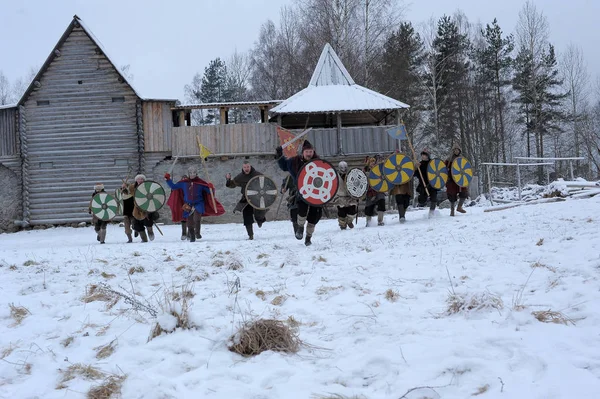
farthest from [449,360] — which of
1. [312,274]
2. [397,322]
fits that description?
[312,274]

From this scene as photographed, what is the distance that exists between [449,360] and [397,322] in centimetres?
79

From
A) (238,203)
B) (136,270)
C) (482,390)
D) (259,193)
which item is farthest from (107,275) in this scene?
(259,193)

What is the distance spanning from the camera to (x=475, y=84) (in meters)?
33.2

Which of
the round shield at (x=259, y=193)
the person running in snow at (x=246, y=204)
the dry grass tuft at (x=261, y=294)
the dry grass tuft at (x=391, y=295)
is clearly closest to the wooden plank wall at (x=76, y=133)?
the person running in snow at (x=246, y=204)

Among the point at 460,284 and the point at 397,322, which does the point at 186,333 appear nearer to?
the point at 397,322

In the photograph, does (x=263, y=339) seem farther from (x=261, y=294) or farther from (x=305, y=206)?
(x=305, y=206)

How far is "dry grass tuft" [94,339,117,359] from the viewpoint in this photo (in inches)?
122

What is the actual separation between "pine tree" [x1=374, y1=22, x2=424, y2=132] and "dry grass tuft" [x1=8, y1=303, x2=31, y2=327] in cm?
2617

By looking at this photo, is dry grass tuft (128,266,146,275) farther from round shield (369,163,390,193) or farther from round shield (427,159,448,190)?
round shield (427,159,448,190)

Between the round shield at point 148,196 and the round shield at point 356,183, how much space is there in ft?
13.4

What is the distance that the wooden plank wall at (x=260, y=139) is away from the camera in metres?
21.6

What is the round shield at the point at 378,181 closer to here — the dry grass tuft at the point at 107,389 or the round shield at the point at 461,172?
the round shield at the point at 461,172

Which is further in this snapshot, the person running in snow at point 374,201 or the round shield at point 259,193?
the person running in snow at point 374,201

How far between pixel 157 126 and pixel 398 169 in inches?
536
